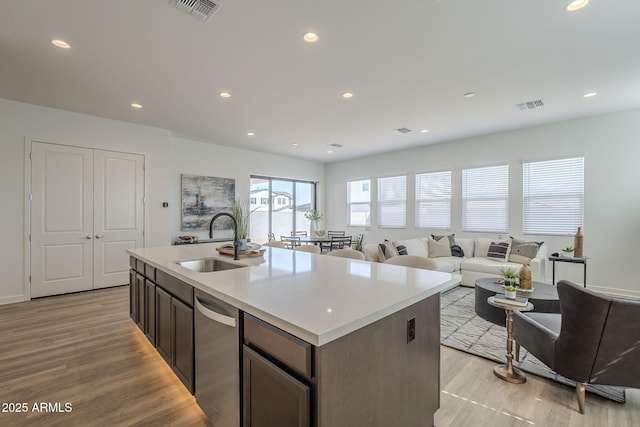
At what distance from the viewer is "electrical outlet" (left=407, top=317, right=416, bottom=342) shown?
4.50 ft

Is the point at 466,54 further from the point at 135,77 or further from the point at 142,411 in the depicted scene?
the point at 142,411

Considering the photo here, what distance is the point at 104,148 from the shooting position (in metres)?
4.79

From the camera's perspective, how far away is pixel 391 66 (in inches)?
121

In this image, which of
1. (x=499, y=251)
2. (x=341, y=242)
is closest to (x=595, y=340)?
(x=499, y=251)

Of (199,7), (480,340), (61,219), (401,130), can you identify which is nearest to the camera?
(199,7)

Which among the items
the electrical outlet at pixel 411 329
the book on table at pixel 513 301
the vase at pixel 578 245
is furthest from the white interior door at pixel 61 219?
the vase at pixel 578 245

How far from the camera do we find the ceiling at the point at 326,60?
2264 millimetres

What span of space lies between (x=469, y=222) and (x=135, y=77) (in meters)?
6.37

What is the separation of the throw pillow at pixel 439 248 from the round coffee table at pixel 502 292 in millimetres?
2369

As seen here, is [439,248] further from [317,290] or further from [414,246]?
[317,290]

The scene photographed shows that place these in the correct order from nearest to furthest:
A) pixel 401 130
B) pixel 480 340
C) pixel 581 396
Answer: pixel 581 396 < pixel 480 340 < pixel 401 130

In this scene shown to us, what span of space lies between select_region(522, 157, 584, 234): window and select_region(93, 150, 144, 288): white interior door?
7233 millimetres

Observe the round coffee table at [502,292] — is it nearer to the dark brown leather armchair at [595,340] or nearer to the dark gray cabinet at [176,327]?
the dark brown leather armchair at [595,340]

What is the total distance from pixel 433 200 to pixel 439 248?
57.4 inches
